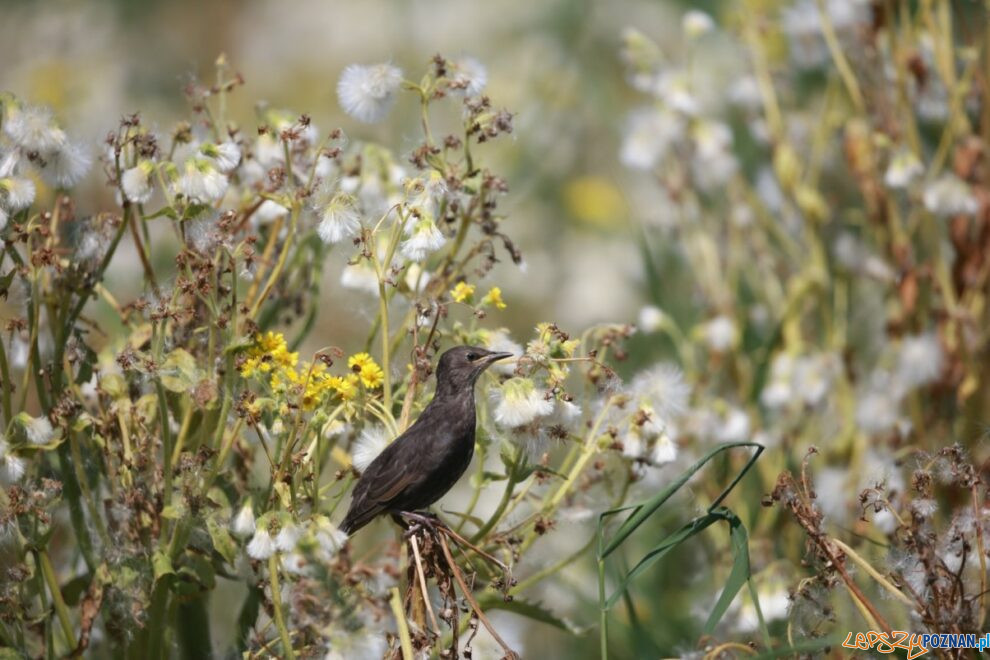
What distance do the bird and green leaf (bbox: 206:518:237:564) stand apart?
0.52 ft

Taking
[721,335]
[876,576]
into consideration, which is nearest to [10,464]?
[876,576]

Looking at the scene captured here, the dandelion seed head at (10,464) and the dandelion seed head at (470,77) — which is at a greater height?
the dandelion seed head at (470,77)

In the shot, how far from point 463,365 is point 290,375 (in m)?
0.20

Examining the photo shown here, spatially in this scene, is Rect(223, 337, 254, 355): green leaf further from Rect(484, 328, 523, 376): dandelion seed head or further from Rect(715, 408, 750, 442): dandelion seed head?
Rect(715, 408, 750, 442): dandelion seed head

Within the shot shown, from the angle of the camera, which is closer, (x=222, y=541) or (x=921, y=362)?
(x=222, y=541)

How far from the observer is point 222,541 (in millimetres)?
1310

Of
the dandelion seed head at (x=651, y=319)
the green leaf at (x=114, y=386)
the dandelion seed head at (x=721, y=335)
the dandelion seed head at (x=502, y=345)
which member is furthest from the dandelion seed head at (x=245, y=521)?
the dandelion seed head at (x=721, y=335)

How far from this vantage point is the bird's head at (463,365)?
1.38 metres

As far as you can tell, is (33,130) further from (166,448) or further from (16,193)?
(166,448)

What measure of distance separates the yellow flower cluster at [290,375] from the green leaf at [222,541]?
17 centimetres

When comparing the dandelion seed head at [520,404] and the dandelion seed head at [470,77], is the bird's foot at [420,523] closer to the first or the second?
the dandelion seed head at [520,404]

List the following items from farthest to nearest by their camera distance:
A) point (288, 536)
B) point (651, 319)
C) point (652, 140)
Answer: point (652, 140) < point (651, 319) < point (288, 536)

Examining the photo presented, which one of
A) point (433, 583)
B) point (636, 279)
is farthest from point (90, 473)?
point (636, 279)

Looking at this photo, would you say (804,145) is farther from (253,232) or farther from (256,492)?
(256,492)
